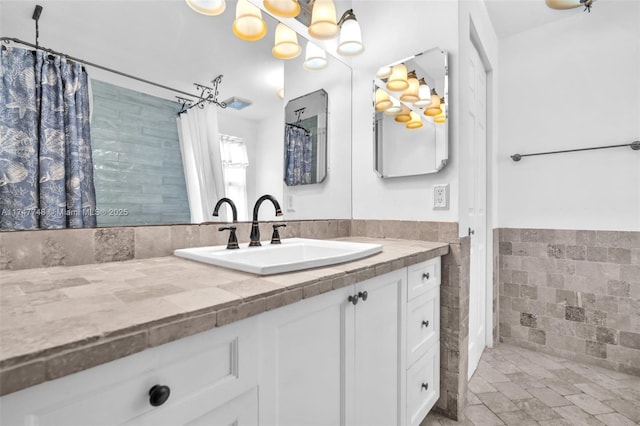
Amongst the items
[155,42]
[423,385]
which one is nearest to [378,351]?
[423,385]

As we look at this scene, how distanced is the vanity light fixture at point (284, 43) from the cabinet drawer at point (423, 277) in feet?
4.30

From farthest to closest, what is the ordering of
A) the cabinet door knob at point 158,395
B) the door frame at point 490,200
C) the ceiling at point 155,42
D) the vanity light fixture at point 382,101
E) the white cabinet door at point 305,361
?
the door frame at point 490,200 < the vanity light fixture at point 382,101 < the ceiling at point 155,42 < the white cabinet door at point 305,361 < the cabinet door knob at point 158,395

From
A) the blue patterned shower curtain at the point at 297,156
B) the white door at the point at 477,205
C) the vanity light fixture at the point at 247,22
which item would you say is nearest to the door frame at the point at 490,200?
the white door at the point at 477,205

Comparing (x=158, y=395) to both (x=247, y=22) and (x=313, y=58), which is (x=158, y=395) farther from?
(x=313, y=58)

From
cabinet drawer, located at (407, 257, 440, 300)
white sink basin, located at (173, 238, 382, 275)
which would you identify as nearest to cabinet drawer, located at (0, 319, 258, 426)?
white sink basin, located at (173, 238, 382, 275)

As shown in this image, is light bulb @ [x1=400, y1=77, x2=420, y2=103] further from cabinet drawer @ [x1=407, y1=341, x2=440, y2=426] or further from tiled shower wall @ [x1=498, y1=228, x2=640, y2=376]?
tiled shower wall @ [x1=498, y1=228, x2=640, y2=376]

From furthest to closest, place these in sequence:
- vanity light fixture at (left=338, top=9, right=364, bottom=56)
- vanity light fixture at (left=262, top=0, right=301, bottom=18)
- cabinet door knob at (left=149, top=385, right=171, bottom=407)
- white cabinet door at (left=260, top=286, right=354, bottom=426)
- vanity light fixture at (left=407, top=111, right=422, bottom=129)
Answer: vanity light fixture at (left=407, top=111, right=422, bottom=129), vanity light fixture at (left=338, top=9, right=364, bottom=56), vanity light fixture at (left=262, top=0, right=301, bottom=18), white cabinet door at (left=260, top=286, right=354, bottom=426), cabinet door knob at (left=149, top=385, right=171, bottom=407)

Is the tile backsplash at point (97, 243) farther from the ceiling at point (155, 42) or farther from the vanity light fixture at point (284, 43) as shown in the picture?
the vanity light fixture at point (284, 43)

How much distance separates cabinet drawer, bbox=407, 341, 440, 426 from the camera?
4.24 ft

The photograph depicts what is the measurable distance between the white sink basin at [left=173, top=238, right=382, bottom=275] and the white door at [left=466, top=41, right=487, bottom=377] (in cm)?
97

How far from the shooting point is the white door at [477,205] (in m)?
1.97

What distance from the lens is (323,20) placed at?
4.95 ft

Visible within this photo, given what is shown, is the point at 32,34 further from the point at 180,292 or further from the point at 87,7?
the point at 180,292

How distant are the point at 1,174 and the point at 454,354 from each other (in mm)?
1893
